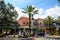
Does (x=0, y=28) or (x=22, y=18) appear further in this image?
(x=22, y=18)

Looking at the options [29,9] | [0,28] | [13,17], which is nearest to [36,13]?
[29,9]

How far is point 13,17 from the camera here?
23.8 meters

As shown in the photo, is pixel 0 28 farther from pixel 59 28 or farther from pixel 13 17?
pixel 59 28

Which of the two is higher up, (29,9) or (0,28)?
(29,9)

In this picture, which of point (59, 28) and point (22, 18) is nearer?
point (59, 28)

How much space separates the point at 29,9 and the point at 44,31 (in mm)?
3805

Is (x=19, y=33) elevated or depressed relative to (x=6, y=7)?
depressed

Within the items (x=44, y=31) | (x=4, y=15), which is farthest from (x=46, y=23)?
(x=4, y=15)

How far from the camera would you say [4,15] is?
2298 cm

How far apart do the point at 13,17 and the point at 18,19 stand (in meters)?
0.82

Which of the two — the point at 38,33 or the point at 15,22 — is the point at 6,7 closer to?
the point at 15,22

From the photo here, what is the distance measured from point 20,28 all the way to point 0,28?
239 centimetres

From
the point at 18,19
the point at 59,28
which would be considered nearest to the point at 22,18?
the point at 18,19

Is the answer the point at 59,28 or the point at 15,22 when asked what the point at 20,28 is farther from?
the point at 59,28
